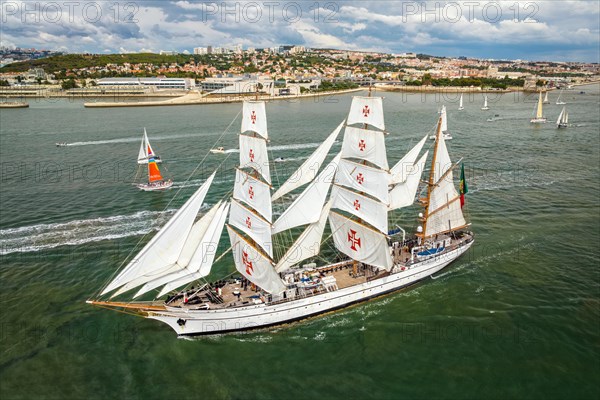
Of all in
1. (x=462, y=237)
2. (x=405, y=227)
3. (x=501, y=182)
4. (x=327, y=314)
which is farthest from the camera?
(x=501, y=182)

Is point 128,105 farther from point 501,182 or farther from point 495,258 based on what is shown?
point 495,258

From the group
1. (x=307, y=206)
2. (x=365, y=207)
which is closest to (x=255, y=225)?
(x=307, y=206)

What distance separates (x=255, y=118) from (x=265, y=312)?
10.1 metres

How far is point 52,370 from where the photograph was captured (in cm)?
1780

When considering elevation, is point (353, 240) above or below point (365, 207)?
below

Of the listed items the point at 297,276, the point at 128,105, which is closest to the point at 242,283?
the point at 297,276

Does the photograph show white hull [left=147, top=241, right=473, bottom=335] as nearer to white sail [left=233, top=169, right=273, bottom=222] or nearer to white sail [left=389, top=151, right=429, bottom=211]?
white sail [left=233, top=169, right=273, bottom=222]

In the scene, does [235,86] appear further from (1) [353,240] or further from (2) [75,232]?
(1) [353,240]

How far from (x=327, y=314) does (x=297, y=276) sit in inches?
108

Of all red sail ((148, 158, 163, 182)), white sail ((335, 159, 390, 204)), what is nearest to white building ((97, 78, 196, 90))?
red sail ((148, 158, 163, 182))

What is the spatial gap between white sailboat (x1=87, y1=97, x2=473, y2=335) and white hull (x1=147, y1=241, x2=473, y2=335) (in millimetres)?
52

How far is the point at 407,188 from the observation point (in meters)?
27.9

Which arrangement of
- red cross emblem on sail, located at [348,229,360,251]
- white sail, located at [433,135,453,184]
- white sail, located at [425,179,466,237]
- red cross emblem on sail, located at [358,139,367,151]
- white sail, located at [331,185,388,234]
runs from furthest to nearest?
white sail, located at [425,179,466,237]
white sail, located at [433,135,453,184]
red cross emblem on sail, located at [348,229,360,251]
white sail, located at [331,185,388,234]
red cross emblem on sail, located at [358,139,367,151]

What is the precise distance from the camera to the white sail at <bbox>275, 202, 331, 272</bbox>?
2188 centimetres
